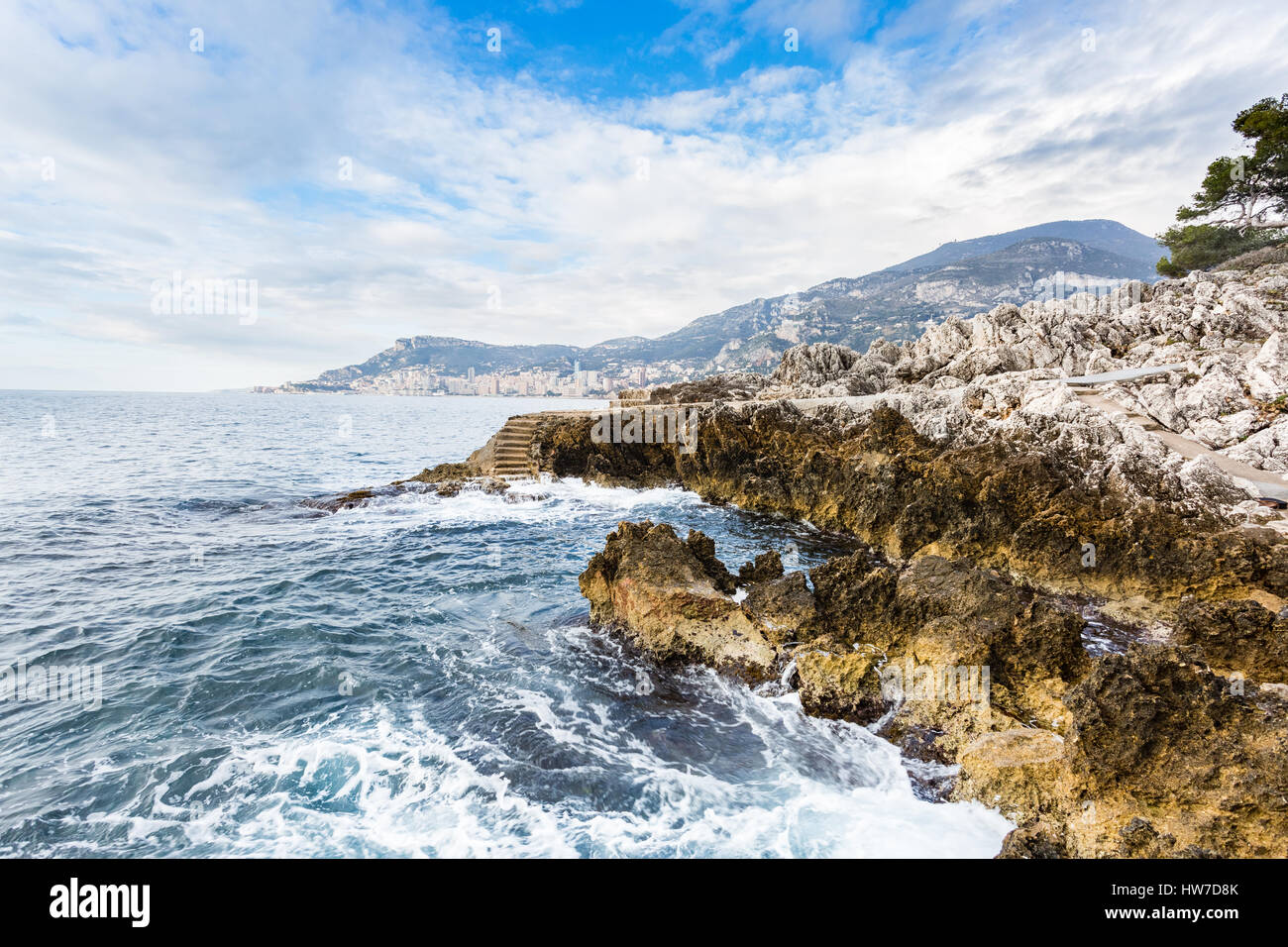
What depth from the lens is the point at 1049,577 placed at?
15102 mm

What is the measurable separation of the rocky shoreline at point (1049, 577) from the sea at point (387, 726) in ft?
3.39

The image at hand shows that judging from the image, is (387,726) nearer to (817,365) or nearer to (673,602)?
(673,602)

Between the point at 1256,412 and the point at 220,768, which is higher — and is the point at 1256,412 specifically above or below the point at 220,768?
above

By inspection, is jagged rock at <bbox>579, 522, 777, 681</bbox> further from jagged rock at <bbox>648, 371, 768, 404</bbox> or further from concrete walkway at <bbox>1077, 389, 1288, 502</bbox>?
jagged rock at <bbox>648, 371, 768, 404</bbox>

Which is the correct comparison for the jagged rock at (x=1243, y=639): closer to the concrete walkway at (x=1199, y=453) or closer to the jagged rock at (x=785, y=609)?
the jagged rock at (x=785, y=609)

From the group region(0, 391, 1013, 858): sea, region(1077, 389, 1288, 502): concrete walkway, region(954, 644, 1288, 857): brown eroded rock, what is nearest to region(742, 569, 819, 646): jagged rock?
region(0, 391, 1013, 858): sea

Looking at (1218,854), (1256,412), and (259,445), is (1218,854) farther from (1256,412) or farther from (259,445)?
(259,445)

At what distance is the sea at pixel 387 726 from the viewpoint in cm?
770

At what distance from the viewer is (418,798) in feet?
27.6

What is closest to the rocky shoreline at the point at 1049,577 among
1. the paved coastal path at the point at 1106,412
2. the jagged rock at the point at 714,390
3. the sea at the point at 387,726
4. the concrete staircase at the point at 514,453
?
the paved coastal path at the point at 1106,412

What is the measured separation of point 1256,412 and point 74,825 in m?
31.5

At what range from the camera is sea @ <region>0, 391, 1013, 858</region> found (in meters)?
7.70

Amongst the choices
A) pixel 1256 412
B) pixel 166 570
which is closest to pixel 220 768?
pixel 166 570
